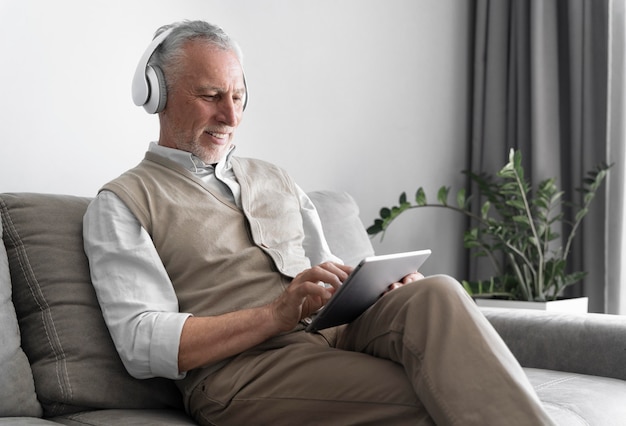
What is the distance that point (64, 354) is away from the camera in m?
1.50

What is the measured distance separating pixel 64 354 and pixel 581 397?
100 centimetres

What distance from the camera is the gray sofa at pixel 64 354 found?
1.44 metres

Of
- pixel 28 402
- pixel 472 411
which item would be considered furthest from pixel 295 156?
pixel 472 411

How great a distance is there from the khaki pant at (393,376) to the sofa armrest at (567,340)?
2.19 ft

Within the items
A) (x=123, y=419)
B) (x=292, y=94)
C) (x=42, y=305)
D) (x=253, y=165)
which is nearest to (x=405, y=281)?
(x=253, y=165)

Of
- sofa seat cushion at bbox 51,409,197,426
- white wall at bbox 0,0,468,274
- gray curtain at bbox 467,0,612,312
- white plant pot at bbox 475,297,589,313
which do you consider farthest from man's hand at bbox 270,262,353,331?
gray curtain at bbox 467,0,612,312

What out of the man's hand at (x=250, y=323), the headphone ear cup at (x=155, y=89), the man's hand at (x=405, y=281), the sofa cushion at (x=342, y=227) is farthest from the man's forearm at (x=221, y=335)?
the sofa cushion at (x=342, y=227)

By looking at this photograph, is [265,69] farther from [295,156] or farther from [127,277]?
[127,277]

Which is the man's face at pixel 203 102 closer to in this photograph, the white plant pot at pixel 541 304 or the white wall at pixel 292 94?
the white wall at pixel 292 94

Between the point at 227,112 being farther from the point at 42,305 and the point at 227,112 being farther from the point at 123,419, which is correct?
the point at 123,419

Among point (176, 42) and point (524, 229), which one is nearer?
point (176, 42)

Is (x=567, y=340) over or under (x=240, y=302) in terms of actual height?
under

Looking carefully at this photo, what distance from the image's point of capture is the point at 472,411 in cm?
117

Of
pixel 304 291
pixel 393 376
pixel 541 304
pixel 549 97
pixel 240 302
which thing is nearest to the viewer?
pixel 393 376
